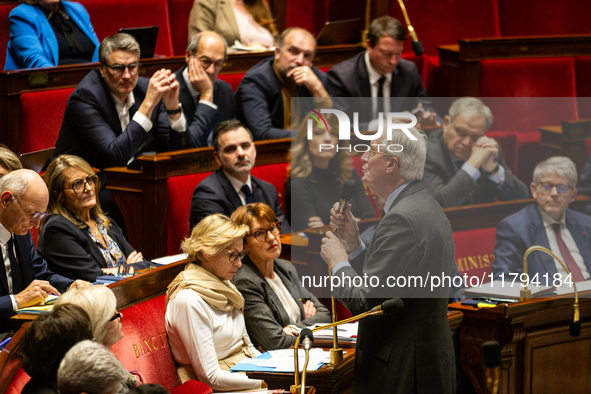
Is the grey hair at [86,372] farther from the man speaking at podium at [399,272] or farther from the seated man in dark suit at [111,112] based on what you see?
the seated man in dark suit at [111,112]

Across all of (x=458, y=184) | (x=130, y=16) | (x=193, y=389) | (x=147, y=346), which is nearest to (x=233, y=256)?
(x=147, y=346)

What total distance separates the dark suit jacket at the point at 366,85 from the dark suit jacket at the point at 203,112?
540 mm

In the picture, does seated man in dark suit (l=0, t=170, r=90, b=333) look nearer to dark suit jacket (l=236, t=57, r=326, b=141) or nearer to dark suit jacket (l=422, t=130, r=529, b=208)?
dark suit jacket (l=422, t=130, r=529, b=208)

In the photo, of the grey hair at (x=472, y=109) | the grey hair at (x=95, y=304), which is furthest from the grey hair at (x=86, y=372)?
the grey hair at (x=472, y=109)

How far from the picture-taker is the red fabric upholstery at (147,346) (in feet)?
6.59

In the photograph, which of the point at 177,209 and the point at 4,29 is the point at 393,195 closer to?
the point at 177,209

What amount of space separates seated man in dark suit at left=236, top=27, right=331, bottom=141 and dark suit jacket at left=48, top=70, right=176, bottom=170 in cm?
66

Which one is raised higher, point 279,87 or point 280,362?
point 279,87

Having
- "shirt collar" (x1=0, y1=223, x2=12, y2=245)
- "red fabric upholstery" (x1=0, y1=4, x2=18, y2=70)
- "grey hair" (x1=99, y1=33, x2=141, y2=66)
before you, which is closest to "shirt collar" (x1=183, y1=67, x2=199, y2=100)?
"grey hair" (x1=99, y1=33, x2=141, y2=66)

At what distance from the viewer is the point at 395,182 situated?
1.63m

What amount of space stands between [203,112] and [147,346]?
1448 millimetres

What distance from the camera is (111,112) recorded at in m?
2.95

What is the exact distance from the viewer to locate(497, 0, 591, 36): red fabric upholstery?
4.95 m

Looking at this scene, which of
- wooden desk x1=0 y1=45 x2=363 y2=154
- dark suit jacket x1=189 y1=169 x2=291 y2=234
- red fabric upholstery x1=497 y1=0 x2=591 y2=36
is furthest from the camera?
red fabric upholstery x1=497 y1=0 x2=591 y2=36
